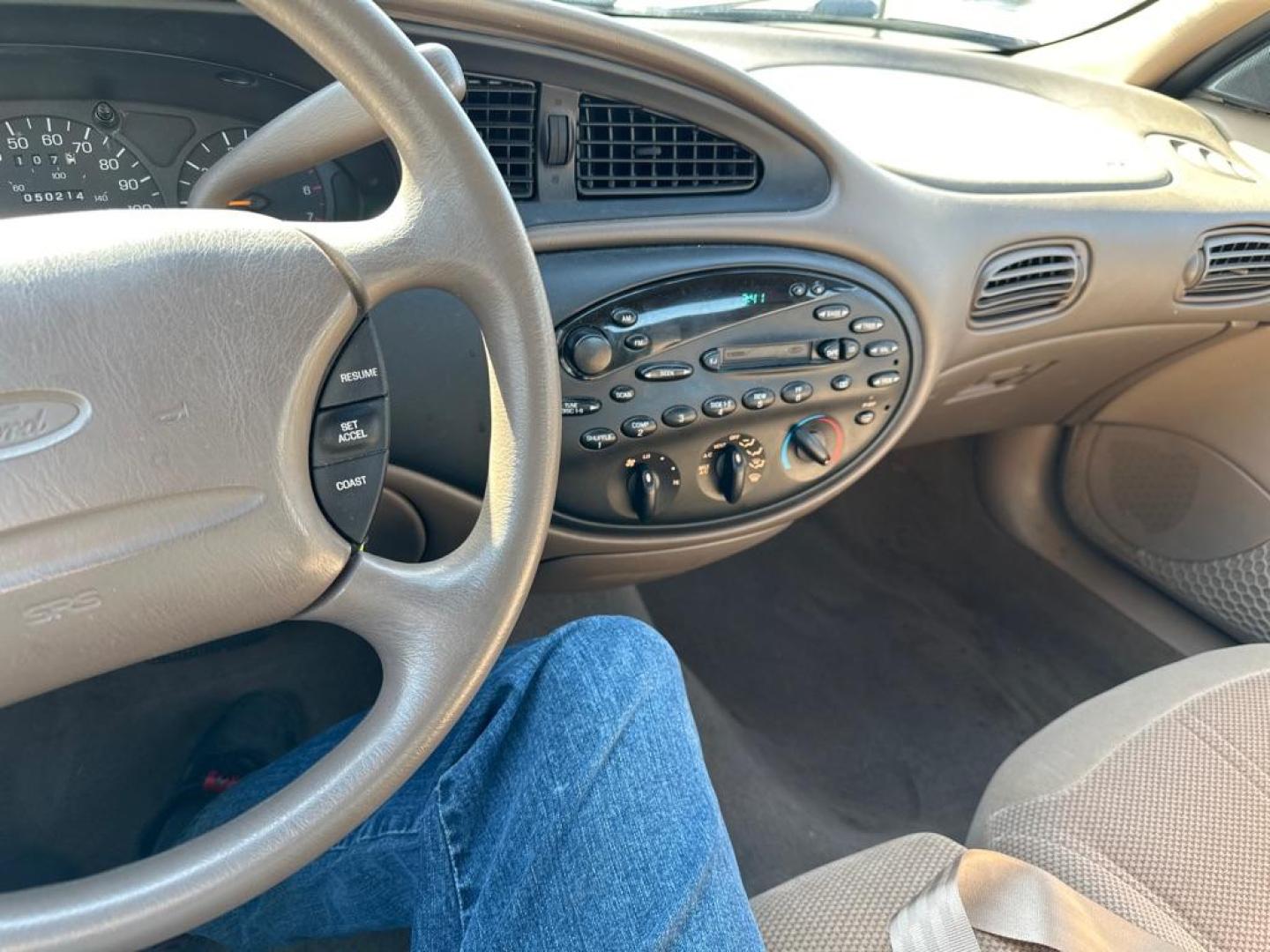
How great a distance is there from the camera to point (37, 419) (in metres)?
0.57

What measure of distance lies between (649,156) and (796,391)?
0.90 ft

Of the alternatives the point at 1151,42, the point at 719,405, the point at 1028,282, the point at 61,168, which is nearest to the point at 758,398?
the point at 719,405

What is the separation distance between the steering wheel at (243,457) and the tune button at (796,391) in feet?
1.42

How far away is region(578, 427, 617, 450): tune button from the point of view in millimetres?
979

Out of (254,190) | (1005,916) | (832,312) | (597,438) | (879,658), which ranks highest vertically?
(254,190)

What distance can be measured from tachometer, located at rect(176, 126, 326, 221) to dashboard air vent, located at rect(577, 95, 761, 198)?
0.24m

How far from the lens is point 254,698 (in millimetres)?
1335

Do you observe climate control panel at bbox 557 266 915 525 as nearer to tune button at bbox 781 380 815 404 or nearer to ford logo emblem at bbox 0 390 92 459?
tune button at bbox 781 380 815 404

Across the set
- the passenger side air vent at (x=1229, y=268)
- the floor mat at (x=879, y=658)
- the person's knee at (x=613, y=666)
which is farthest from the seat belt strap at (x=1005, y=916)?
the passenger side air vent at (x=1229, y=268)

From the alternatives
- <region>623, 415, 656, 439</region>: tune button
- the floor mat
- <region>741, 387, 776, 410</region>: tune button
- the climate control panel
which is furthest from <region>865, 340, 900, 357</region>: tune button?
the floor mat

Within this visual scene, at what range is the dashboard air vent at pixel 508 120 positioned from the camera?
0.88 metres

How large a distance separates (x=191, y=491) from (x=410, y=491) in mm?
358

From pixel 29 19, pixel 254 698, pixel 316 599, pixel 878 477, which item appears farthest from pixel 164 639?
pixel 878 477

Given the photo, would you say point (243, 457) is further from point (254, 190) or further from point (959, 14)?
point (959, 14)
